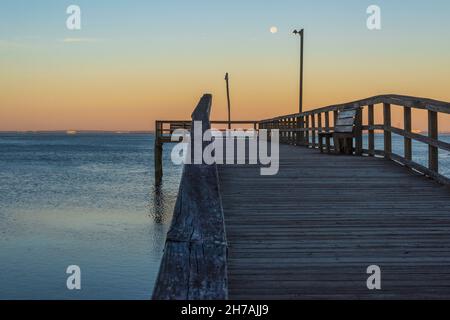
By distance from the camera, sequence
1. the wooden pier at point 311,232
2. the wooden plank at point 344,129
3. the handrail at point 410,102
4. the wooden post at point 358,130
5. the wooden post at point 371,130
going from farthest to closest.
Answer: the wooden plank at point 344,129, the wooden post at point 358,130, the wooden post at point 371,130, the handrail at point 410,102, the wooden pier at point 311,232

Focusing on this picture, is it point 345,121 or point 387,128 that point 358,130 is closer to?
point 345,121

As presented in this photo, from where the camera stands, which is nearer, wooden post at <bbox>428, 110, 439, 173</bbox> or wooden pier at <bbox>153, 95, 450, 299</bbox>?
wooden pier at <bbox>153, 95, 450, 299</bbox>

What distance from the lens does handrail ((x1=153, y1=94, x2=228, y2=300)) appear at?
9.20ft

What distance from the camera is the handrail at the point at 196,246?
280cm

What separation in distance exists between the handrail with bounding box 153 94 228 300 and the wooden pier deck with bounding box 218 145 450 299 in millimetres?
508

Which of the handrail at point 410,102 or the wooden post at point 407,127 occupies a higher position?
the handrail at point 410,102

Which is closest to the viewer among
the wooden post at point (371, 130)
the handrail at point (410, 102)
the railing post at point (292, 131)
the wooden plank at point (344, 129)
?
the handrail at point (410, 102)

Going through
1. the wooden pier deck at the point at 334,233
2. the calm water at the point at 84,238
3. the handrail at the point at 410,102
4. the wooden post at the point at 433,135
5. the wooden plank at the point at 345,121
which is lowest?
the calm water at the point at 84,238

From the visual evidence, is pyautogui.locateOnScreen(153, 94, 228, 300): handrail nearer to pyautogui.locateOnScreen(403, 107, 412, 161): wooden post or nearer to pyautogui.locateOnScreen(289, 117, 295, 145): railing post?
pyautogui.locateOnScreen(403, 107, 412, 161): wooden post

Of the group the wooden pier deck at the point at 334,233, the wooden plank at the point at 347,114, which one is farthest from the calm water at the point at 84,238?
the wooden plank at the point at 347,114

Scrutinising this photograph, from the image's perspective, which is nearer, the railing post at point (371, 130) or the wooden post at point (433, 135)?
the wooden post at point (433, 135)

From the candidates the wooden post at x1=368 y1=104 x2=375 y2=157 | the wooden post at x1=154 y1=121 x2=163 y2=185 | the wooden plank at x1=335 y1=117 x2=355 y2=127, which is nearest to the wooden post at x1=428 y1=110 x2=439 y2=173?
the wooden post at x1=368 y1=104 x2=375 y2=157

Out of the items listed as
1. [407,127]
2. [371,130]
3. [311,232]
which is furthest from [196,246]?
[371,130]

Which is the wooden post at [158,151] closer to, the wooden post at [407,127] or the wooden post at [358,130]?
the wooden post at [358,130]
